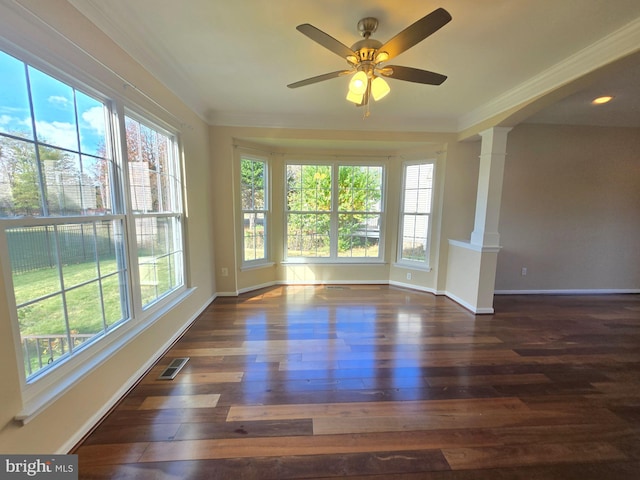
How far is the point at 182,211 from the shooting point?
2.74 metres

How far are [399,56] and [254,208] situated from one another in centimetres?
278

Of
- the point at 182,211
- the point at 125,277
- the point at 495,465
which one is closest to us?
the point at 495,465

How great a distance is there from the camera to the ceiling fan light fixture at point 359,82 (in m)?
1.71

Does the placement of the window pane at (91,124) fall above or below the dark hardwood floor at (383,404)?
above

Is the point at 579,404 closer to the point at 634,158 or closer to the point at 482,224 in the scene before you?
the point at 482,224

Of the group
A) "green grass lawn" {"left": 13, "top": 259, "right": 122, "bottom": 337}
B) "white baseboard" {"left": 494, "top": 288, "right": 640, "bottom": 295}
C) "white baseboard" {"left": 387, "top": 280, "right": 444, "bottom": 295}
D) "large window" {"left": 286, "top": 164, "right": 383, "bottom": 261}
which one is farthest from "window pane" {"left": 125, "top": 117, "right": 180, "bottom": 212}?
"white baseboard" {"left": 494, "top": 288, "right": 640, "bottom": 295}

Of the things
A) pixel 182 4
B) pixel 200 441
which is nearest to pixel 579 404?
pixel 200 441

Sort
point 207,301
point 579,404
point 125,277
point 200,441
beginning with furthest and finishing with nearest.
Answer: point 207,301 → point 125,277 → point 579,404 → point 200,441

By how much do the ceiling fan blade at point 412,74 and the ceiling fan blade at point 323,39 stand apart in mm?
269

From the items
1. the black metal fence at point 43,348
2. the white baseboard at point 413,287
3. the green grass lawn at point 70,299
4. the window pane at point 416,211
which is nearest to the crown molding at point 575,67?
the window pane at point 416,211

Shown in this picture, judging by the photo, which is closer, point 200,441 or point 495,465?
point 495,465

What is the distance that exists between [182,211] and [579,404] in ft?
12.4

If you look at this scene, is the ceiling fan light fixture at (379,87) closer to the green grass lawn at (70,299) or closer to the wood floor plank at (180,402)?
the green grass lawn at (70,299)

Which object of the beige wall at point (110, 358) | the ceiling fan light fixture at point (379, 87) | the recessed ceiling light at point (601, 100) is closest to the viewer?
the beige wall at point (110, 358)
